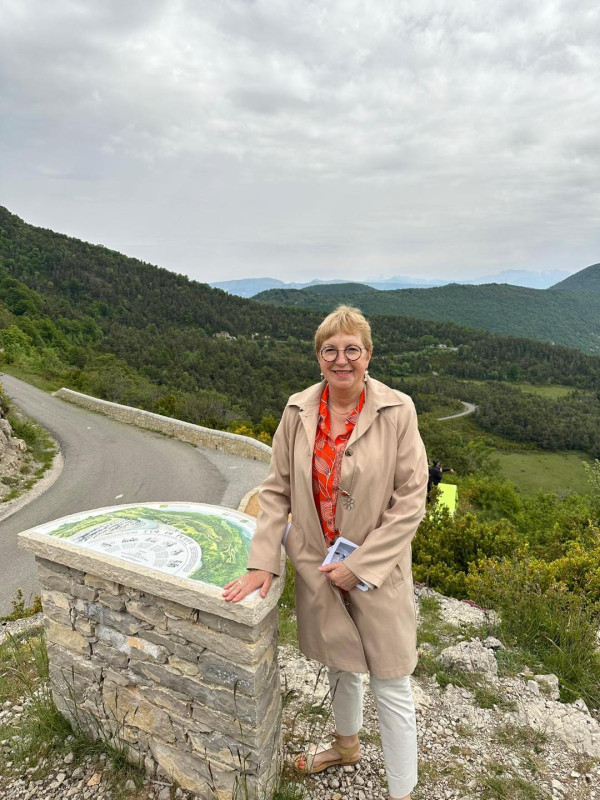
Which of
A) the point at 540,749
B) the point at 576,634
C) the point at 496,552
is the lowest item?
the point at 496,552

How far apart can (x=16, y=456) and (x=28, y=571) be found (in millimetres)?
5179

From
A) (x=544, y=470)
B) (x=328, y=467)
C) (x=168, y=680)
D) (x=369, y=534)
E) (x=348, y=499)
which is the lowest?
(x=544, y=470)

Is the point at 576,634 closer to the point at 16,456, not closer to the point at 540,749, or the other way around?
the point at 540,749

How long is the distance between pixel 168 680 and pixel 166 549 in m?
0.64

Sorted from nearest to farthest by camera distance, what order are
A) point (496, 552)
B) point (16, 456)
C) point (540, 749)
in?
1. point (540, 749)
2. point (496, 552)
3. point (16, 456)

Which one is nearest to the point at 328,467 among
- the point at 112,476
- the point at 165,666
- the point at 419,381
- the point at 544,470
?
the point at 165,666

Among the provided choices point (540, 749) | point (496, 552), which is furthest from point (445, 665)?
point (496, 552)

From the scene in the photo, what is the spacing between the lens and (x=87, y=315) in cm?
5228

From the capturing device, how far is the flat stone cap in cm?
207

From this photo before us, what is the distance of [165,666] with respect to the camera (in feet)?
7.54

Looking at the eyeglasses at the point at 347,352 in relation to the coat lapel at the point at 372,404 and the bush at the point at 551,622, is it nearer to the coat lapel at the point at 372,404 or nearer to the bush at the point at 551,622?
the coat lapel at the point at 372,404

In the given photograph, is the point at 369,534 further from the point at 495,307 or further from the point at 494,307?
the point at 495,307

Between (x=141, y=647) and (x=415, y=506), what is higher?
(x=415, y=506)

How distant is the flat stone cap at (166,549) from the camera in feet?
6.80
